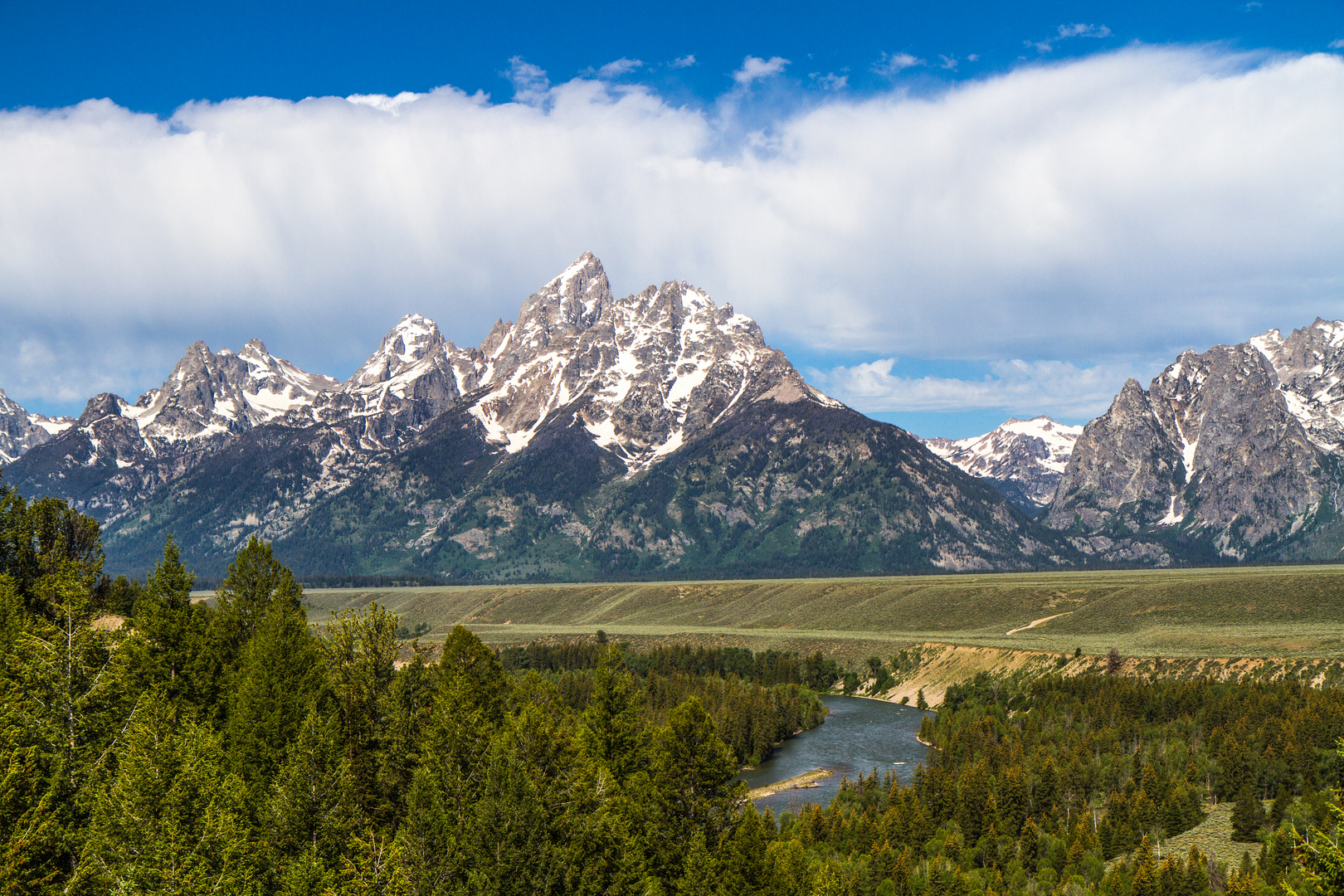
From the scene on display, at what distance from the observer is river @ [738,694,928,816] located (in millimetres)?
117062

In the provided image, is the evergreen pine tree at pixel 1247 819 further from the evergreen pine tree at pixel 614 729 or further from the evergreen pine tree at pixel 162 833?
the evergreen pine tree at pixel 162 833

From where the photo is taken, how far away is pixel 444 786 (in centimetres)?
4906

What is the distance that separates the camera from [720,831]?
5281 cm

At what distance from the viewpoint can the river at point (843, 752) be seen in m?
117

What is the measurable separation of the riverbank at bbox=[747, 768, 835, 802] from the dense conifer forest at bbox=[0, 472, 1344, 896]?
1220cm

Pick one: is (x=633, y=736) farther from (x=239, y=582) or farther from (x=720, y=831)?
(x=239, y=582)

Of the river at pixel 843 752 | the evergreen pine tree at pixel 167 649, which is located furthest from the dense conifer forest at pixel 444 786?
the river at pixel 843 752

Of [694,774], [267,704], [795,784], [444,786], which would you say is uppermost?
[267,704]

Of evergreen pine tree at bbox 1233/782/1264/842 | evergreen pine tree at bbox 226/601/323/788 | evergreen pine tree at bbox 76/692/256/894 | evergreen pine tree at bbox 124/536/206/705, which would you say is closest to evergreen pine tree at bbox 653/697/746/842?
evergreen pine tree at bbox 226/601/323/788

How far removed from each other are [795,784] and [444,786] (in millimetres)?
81227

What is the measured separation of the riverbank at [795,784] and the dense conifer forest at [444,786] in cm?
1220

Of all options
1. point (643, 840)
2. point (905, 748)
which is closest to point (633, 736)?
point (643, 840)

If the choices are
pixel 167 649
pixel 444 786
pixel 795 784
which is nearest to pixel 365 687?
pixel 444 786

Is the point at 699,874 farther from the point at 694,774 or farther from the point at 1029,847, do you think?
the point at 1029,847
